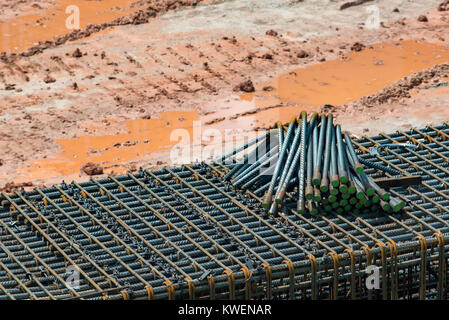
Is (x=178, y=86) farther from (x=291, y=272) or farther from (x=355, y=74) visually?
(x=291, y=272)

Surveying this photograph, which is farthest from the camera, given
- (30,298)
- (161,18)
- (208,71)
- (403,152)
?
(161,18)

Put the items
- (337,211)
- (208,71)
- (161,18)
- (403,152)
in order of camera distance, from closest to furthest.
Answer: (337,211) < (403,152) < (208,71) < (161,18)

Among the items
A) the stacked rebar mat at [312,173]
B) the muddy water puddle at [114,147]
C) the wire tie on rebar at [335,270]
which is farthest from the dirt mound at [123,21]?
the wire tie on rebar at [335,270]

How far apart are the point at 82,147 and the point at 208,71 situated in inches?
296

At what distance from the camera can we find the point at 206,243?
67.9ft

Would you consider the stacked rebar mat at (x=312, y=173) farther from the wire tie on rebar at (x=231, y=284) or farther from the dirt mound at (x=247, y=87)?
the dirt mound at (x=247, y=87)

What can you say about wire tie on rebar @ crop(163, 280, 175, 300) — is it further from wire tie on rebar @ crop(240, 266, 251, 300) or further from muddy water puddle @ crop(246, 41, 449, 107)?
muddy water puddle @ crop(246, 41, 449, 107)

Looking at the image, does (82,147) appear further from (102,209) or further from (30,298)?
(30,298)

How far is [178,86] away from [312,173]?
16.9m

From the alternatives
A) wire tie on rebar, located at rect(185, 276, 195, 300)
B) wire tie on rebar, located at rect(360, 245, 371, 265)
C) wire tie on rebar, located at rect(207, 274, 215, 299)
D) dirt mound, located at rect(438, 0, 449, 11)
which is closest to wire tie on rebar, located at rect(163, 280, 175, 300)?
wire tie on rebar, located at rect(185, 276, 195, 300)

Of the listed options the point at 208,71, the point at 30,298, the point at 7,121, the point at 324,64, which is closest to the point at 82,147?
the point at 7,121

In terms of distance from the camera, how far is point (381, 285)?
20578 mm

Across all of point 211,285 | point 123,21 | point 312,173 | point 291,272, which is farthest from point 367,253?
point 123,21

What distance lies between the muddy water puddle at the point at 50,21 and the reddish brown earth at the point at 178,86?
0.84 ft
